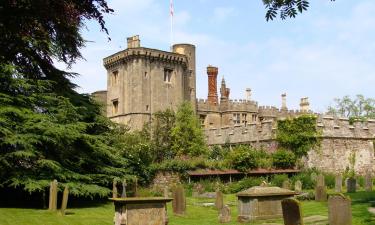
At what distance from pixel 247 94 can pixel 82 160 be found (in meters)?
31.7

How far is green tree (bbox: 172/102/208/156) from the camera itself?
3588cm

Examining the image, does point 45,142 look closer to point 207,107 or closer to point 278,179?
point 278,179

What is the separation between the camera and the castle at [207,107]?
106 ft

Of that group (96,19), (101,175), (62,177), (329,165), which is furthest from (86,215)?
(329,165)

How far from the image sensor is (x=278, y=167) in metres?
30.4

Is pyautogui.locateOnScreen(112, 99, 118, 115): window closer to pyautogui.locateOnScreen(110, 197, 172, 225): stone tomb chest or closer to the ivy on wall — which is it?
the ivy on wall

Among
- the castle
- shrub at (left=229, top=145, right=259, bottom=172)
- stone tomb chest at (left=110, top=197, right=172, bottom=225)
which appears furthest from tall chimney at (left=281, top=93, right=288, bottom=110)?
stone tomb chest at (left=110, top=197, right=172, bottom=225)

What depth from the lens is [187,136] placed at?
35.9 m

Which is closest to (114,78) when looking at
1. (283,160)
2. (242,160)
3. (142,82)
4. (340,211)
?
(142,82)

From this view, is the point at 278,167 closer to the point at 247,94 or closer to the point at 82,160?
the point at 82,160

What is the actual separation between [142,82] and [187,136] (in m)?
9.58

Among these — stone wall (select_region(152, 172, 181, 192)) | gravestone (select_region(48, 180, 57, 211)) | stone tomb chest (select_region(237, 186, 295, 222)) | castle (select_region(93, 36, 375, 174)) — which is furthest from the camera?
castle (select_region(93, 36, 375, 174))

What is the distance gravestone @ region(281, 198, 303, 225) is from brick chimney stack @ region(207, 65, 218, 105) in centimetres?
3957

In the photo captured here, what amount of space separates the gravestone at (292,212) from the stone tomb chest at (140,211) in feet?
13.8
